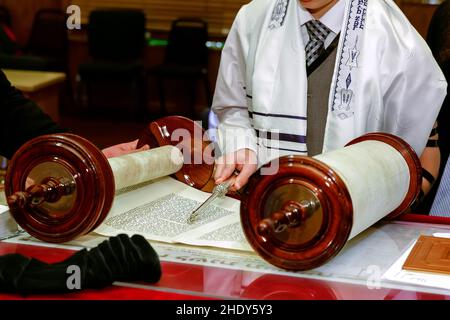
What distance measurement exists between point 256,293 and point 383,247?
1.21 ft

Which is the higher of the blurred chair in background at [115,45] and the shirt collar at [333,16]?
the shirt collar at [333,16]

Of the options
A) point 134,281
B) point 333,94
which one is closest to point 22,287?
point 134,281

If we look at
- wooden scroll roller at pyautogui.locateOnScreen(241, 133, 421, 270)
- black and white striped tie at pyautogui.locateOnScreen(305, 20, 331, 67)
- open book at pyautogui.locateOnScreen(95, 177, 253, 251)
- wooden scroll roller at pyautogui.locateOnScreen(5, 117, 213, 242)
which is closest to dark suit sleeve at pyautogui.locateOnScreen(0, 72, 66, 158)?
open book at pyautogui.locateOnScreen(95, 177, 253, 251)

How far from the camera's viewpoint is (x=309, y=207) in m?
1.24

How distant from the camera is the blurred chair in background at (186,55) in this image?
26.4 ft

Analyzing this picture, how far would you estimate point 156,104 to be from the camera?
8.95 meters

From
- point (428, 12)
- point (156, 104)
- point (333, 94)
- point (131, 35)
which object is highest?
point (333, 94)

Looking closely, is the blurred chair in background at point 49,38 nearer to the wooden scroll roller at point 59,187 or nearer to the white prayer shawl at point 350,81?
the white prayer shawl at point 350,81

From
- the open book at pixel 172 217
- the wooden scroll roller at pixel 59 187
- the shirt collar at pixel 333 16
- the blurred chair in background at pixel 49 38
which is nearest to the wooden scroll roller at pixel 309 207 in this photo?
the open book at pixel 172 217

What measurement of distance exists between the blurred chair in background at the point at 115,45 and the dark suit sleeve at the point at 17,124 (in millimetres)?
6061

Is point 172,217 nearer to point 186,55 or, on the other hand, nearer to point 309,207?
point 309,207
